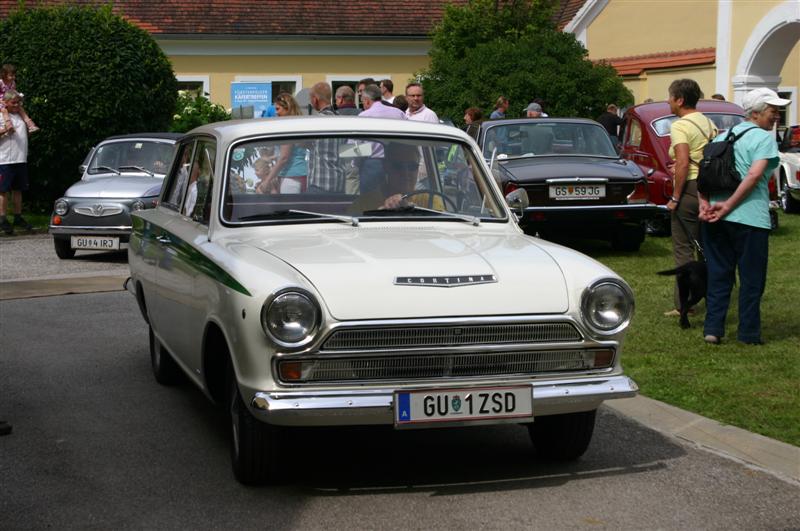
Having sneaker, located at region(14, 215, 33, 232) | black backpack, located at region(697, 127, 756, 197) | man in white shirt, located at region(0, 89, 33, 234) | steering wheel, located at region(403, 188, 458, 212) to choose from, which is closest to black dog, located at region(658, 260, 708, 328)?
black backpack, located at region(697, 127, 756, 197)

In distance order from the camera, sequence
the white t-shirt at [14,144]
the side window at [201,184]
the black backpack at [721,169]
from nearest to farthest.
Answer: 1. the side window at [201,184]
2. the black backpack at [721,169]
3. the white t-shirt at [14,144]

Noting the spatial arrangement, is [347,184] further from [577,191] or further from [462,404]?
[577,191]

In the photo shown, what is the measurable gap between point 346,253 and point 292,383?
2.48ft

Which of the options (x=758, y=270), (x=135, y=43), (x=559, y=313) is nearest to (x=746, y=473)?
(x=559, y=313)

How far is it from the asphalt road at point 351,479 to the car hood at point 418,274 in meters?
0.84

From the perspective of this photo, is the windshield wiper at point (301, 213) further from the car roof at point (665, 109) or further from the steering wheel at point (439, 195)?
the car roof at point (665, 109)

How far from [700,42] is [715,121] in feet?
58.0

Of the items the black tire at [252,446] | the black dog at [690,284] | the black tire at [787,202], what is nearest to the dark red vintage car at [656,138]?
the black tire at [787,202]

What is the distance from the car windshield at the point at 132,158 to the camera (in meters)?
16.3

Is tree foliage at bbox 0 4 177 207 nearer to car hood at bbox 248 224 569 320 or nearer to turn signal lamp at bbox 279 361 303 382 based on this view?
car hood at bbox 248 224 569 320

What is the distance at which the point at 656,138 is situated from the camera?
16172 millimetres

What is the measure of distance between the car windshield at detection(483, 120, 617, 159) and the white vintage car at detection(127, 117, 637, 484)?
8859 millimetres

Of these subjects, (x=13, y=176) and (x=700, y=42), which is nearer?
(x=13, y=176)

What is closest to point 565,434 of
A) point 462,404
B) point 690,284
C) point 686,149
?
point 462,404
